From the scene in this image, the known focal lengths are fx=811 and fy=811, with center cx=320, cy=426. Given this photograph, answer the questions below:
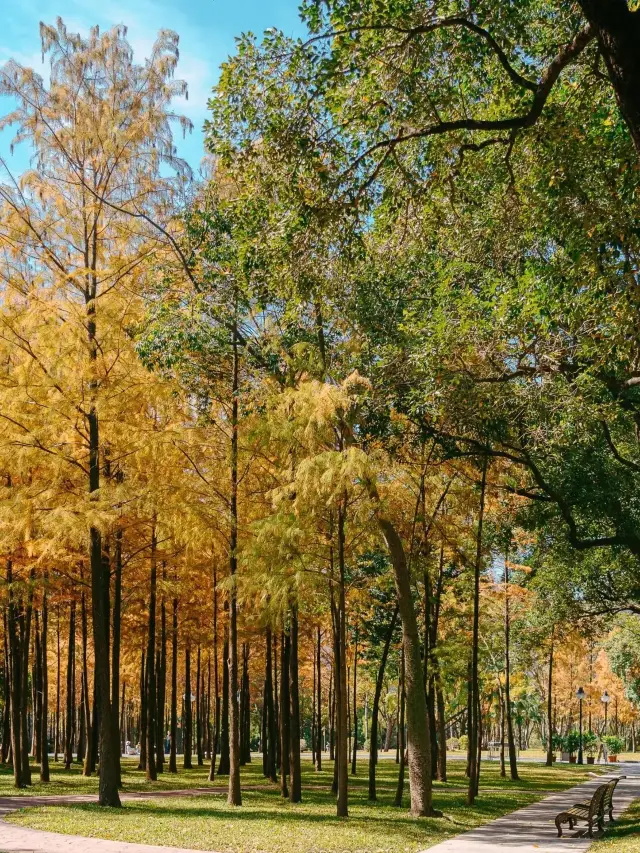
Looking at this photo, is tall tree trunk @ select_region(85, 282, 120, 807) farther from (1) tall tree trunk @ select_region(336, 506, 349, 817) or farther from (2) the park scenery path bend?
(1) tall tree trunk @ select_region(336, 506, 349, 817)

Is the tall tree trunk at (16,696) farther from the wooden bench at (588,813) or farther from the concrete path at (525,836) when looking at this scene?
the wooden bench at (588,813)

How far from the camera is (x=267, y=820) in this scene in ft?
46.2

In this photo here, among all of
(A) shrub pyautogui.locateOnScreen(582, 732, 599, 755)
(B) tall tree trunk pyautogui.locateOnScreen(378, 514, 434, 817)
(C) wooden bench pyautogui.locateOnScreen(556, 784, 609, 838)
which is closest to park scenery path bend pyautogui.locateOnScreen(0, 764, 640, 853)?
(C) wooden bench pyautogui.locateOnScreen(556, 784, 609, 838)

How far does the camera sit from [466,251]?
1176cm

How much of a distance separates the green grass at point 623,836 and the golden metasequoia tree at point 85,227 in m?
8.69

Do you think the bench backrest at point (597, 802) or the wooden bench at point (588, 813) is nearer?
the wooden bench at point (588, 813)

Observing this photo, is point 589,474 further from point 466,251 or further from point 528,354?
point 466,251

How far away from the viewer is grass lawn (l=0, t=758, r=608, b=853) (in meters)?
11.5

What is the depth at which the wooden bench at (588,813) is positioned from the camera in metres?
13.4

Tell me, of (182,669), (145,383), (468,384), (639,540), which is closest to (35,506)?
(145,383)

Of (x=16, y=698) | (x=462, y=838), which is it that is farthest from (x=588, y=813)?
(x=16, y=698)

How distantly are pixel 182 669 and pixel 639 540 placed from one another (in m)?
31.2

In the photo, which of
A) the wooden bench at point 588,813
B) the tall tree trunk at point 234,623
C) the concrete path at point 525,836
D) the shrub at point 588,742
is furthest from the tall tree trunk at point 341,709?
the shrub at point 588,742

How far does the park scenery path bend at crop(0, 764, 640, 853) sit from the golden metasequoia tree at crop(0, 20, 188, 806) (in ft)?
9.05
